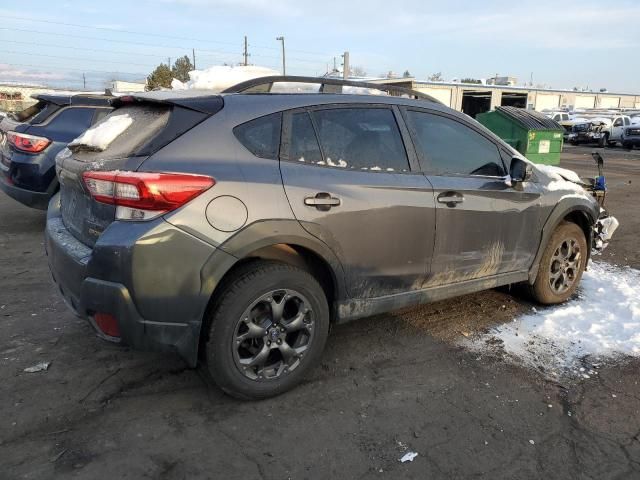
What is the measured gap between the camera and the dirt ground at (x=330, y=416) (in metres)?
2.52

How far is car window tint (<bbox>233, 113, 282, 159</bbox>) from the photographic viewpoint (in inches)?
114

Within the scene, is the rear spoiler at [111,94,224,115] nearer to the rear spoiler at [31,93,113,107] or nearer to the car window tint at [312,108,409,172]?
the car window tint at [312,108,409,172]

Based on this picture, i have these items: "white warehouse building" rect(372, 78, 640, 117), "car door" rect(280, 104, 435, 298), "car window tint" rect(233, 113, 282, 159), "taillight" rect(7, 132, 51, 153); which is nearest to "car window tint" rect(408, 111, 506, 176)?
"car door" rect(280, 104, 435, 298)

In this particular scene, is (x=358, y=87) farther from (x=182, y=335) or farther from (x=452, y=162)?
(x=182, y=335)

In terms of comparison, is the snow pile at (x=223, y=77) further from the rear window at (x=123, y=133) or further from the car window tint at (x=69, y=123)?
the car window tint at (x=69, y=123)

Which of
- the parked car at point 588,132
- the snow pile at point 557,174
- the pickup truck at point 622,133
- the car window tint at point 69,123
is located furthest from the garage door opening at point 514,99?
the snow pile at point 557,174

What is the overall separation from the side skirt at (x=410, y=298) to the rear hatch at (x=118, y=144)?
4.64 feet

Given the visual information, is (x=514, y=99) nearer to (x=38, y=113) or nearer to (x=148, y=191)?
(x=38, y=113)

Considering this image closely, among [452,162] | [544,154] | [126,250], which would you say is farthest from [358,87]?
[544,154]

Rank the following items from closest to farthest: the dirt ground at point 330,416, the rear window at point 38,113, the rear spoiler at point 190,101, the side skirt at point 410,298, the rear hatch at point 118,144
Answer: the dirt ground at point 330,416 < the rear hatch at point 118,144 < the rear spoiler at point 190,101 < the side skirt at point 410,298 < the rear window at point 38,113

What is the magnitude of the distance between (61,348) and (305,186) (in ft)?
6.96

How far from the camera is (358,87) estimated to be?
363cm

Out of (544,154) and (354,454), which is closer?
(354,454)

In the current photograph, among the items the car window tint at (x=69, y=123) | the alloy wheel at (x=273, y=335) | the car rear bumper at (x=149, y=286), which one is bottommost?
the alloy wheel at (x=273, y=335)
